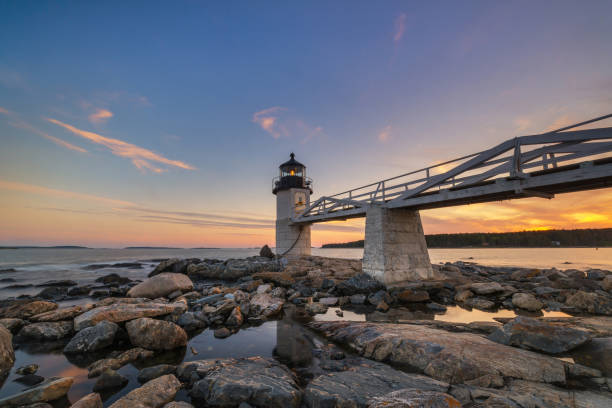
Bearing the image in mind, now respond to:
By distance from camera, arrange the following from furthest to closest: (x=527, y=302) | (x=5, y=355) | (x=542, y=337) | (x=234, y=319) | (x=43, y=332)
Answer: (x=527, y=302)
(x=234, y=319)
(x=43, y=332)
(x=5, y=355)
(x=542, y=337)

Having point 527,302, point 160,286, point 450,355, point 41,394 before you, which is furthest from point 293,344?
point 527,302

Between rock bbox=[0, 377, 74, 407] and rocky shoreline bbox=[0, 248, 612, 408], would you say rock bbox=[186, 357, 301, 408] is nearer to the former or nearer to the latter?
rocky shoreline bbox=[0, 248, 612, 408]

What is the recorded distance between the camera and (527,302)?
8906 mm

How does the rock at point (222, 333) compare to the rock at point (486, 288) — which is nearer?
the rock at point (222, 333)

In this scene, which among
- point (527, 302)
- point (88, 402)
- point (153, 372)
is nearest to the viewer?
point (88, 402)

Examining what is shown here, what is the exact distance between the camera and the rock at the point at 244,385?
3.56 meters

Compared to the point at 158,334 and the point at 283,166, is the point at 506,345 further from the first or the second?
the point at 283,166

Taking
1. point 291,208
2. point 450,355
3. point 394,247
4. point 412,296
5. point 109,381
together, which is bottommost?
point 412,296

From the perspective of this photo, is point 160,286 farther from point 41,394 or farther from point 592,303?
point 592,303

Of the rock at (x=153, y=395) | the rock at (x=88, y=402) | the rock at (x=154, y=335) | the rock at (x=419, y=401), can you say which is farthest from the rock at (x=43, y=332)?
the rock at (x=419, y=401)

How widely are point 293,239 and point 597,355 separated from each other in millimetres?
22051

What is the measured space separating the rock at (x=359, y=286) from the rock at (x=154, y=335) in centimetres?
734

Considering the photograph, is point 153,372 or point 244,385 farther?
point 153,372

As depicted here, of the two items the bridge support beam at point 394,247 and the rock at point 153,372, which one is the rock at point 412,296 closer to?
the bridge support beam at point 394,247
